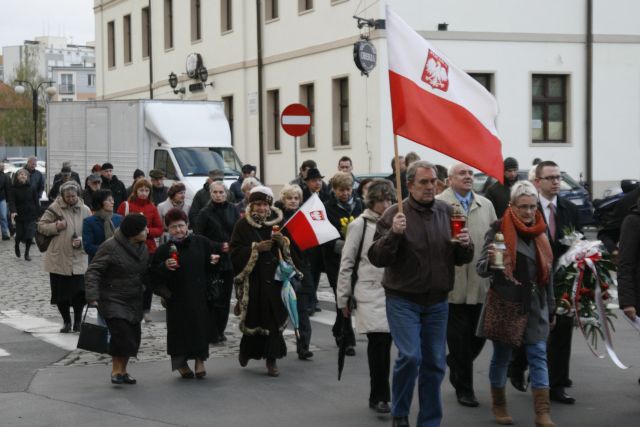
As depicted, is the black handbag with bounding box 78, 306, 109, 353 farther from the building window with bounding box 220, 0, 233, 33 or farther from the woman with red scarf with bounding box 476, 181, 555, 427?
the building window with bounding box 220, 0, 233, 33

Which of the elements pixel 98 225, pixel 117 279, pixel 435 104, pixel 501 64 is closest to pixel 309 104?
pixel 501 64

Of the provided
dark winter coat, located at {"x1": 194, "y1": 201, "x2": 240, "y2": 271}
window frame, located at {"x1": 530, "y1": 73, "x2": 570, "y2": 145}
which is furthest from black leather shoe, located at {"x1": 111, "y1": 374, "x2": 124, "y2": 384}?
window frame, located at {"x1": 530, "y1": 73, "x2": 570, "y2": 145}

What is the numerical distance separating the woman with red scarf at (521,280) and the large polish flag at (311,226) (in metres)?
2.70

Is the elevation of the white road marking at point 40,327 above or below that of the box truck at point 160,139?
below

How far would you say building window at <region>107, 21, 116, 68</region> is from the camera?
165 ft

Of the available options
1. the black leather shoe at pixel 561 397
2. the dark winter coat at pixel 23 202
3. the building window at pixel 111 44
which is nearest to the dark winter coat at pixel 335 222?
the black leather shoe at pixel 561 397

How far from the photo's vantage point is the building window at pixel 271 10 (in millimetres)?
35719

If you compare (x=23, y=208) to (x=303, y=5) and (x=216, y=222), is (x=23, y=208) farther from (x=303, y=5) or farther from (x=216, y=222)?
(x=216, y=222)

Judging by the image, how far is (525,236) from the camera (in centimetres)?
797

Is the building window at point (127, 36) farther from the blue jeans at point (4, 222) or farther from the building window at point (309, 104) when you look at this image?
the blue jeans at point (4, 222)

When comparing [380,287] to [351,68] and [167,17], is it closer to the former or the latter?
[351,68]

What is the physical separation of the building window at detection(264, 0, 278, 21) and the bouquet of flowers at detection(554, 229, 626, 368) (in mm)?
27797

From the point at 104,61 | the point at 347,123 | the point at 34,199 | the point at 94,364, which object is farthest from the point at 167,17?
the point at 94,364

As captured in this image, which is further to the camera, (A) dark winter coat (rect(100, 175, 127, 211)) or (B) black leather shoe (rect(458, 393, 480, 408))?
(A) dark winter coat (rect(100, 175, 127, 211))
